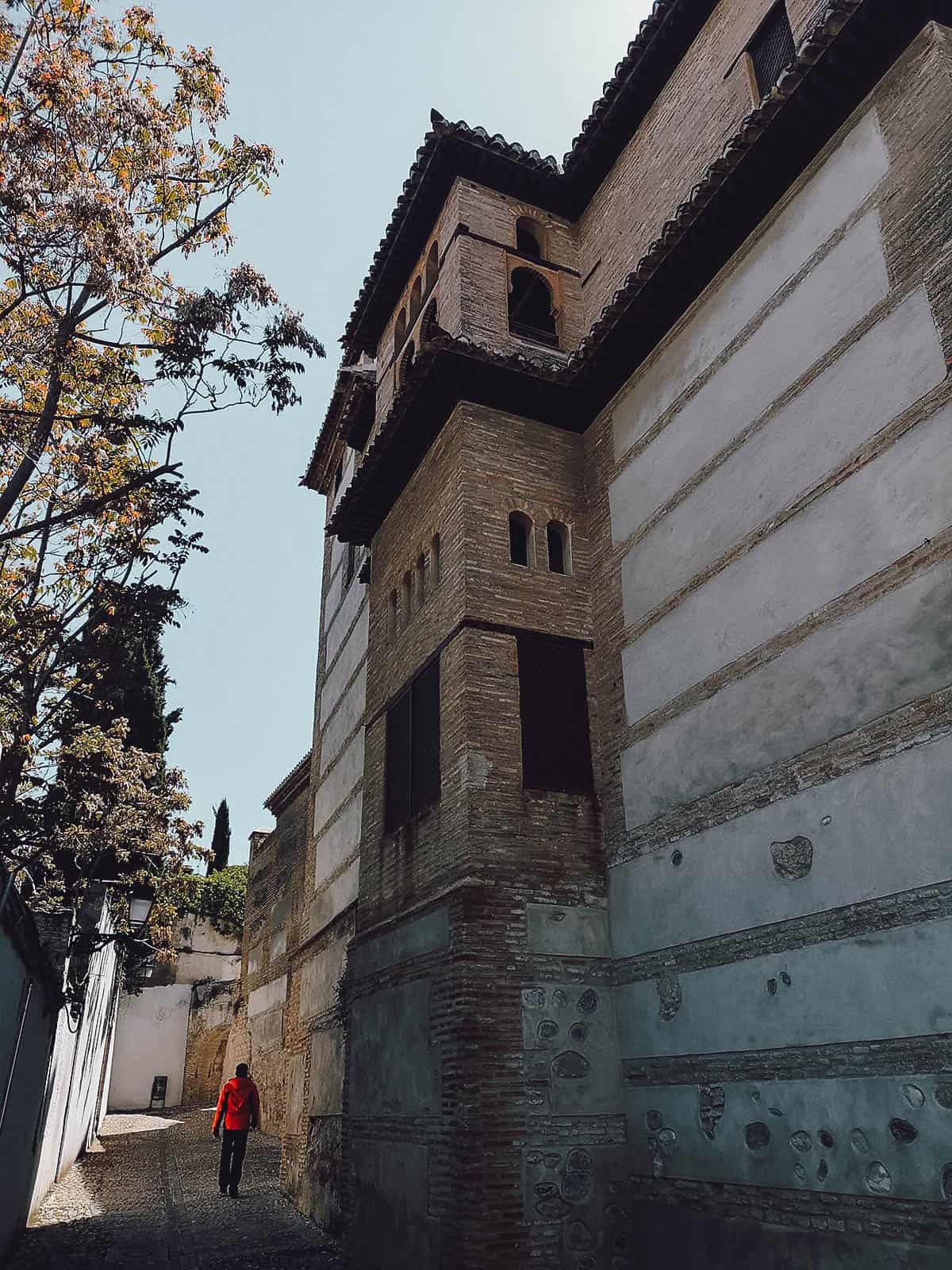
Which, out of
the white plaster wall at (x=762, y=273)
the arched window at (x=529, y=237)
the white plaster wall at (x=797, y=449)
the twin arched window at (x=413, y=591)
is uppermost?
the arched window at (x=529, y=237)

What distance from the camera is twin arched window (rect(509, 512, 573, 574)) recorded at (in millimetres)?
8758

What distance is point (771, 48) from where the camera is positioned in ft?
27.5

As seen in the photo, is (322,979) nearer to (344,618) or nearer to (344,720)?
(344,720)

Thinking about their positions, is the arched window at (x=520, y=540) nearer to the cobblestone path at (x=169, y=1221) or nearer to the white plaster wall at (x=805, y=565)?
the white plaster wall at (x=805, y=565)

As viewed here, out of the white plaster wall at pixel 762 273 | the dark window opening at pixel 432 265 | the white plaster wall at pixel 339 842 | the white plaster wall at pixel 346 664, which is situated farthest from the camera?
the white plaster wall at pixel 346 664

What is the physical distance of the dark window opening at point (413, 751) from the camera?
837 centimetres

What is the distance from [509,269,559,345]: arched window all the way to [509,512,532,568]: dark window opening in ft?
9.26

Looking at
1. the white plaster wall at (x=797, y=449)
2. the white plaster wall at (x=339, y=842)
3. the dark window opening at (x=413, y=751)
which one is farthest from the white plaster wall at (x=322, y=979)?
the white plaster wall at (x=797, y=449)

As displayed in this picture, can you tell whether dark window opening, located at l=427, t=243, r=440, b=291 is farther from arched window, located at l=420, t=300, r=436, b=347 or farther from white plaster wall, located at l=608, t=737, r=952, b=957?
white plaster wall, located at l=608, t=737, r=952, b=957

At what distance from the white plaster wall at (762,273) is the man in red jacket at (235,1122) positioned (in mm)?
8456

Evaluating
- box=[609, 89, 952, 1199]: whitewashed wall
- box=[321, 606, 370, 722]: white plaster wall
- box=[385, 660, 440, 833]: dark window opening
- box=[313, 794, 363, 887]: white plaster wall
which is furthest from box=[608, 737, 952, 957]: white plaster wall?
box=[321, 606, 370, 722]: white plaster wall

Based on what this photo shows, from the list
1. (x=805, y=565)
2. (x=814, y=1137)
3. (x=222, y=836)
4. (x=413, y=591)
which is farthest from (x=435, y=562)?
(x=222, y=836)

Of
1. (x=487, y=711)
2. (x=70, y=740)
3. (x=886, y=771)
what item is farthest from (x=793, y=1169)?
(x=70, y=740)

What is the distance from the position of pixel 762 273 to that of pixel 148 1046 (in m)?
23.5
